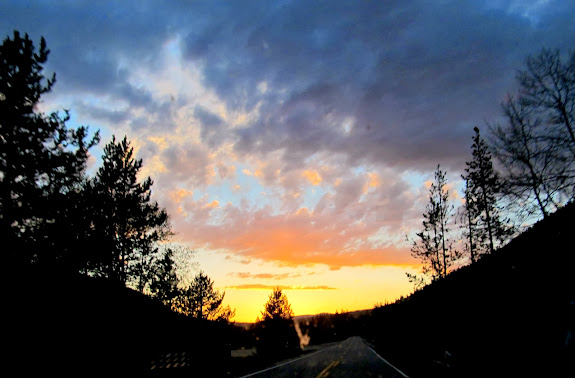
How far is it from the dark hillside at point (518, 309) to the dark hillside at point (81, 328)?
34.7ft

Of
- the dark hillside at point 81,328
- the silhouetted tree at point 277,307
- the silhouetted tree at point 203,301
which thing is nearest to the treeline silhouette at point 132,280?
the dark hillside at point 81,328

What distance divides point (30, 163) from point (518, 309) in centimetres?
1862

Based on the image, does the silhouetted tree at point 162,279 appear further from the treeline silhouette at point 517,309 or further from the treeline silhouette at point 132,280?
the treeline silhouette at point 517,309

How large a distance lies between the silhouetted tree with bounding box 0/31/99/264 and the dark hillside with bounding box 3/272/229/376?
5.84 meters

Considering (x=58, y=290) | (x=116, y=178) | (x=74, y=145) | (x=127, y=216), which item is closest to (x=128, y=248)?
(x=127, y=216)

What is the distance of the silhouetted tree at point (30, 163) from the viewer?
12633mm

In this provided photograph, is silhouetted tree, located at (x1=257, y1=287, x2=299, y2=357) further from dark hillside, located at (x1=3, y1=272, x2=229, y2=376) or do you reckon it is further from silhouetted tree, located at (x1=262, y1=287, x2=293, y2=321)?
dark hillside, located at (x1=3, y1=272, x2=229, y2=376)

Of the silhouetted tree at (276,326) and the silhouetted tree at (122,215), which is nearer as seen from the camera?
the silhouetted tree at (122,215)

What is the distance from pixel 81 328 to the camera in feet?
24.7

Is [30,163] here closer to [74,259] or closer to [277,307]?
[74,259]

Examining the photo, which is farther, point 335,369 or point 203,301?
point 203,301

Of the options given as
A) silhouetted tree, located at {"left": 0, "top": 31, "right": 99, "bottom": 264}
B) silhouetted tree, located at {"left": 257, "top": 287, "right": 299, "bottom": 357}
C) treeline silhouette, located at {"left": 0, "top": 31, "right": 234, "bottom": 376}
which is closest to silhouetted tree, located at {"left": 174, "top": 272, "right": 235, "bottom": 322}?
silhouetted tree, located at {"left": 257, "top": 287, "right": 299, "bottom": 357}

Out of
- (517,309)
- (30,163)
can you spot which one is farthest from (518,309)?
(30,163)

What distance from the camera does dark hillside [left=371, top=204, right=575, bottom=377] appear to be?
570 centimetres
